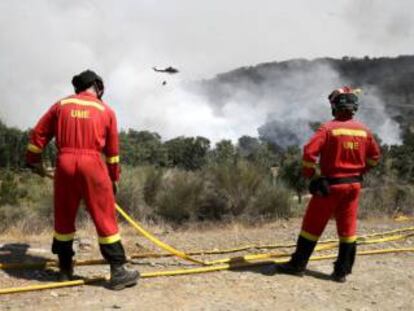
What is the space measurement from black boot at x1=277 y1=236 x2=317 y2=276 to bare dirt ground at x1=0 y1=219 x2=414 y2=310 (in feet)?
0.31

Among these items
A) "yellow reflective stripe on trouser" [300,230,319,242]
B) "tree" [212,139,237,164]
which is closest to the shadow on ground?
"yellow reflective stripe on trouser" [300,230,319,242]

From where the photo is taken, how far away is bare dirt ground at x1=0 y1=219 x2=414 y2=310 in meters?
5.76

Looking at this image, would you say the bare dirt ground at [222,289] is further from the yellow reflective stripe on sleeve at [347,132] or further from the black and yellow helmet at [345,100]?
the black and yellow helmet at [345,100]

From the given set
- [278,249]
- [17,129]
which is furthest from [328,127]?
[17,129]

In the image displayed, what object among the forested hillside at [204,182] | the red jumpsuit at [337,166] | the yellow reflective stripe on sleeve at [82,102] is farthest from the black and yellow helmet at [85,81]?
the forested hillside at [204,182]

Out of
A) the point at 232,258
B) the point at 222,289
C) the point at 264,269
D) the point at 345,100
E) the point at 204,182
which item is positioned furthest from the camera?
the point at 204,182

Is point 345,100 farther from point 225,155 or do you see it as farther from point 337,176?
point 225,155

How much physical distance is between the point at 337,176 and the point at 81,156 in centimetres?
274

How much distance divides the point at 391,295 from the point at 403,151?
69.3ft

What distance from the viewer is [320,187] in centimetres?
667

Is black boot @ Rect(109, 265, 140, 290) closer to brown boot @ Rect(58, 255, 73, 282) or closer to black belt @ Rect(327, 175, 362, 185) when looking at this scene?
brown boot @ Rect(58, 255, 73, 282)

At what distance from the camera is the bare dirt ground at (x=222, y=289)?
576cm

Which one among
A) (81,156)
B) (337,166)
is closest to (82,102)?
(81,156)

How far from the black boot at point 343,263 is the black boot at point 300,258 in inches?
12.4
